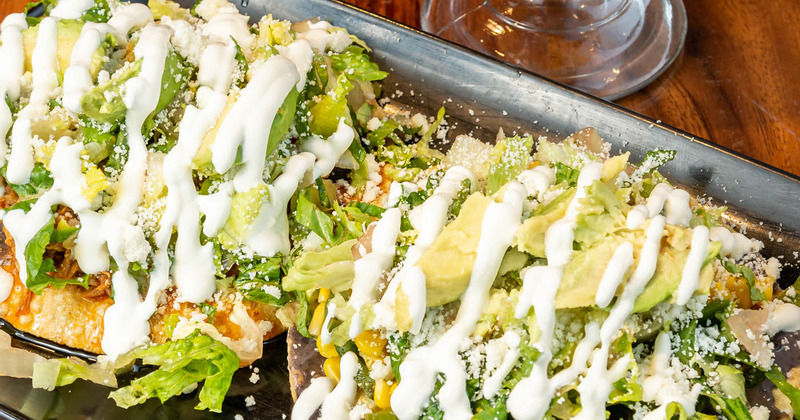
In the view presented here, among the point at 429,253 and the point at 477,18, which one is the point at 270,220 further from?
the point at 477,18

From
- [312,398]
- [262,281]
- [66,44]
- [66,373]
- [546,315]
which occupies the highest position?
[66,44]

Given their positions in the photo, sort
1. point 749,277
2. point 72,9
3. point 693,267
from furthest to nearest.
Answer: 1. point 72,9
2. point 749,277
3. point 693,267

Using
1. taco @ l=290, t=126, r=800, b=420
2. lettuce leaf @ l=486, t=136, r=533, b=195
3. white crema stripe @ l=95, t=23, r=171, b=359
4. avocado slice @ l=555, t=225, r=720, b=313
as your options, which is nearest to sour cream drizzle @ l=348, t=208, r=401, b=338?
taco @ l=290, t=126, r=800, b=420

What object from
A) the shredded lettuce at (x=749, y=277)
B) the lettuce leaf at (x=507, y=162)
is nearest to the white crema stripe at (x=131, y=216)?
the lettuce leaf at (x=507, y=162)

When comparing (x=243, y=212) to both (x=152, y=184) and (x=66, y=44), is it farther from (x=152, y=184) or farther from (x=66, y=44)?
(x=66, y=44)

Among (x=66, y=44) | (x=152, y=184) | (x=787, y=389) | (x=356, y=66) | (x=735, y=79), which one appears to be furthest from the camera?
(x=735, y=79)

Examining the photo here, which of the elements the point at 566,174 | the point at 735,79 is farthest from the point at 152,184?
the point at 735,79

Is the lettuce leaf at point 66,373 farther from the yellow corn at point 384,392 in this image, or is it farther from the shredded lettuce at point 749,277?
the shredded lettuce at point 749,277
